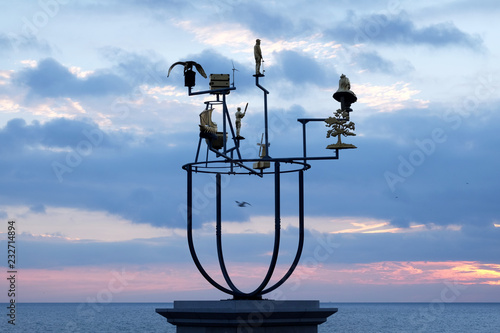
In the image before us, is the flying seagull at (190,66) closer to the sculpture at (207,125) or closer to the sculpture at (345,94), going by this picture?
the sculpture at (207,125)

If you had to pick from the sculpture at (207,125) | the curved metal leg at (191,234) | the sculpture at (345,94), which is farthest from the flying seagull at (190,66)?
the sculpture at (345,94)

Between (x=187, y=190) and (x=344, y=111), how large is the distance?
4783 millimetres

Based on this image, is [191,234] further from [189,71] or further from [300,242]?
[189,71]

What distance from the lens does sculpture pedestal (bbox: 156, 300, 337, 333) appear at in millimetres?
20219

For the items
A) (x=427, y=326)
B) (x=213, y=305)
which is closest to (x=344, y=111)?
(x=213, y=305)

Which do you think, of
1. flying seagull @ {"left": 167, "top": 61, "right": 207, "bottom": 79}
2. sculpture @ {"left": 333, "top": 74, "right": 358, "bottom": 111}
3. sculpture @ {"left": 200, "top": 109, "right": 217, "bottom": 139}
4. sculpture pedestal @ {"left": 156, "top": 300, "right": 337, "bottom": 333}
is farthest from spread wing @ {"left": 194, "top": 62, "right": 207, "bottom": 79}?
sculpture pedestal @ {"left": 156, "top": 300, "right": 337, "bottom": 333}

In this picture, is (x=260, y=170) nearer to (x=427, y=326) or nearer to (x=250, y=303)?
(x=250, y=303)

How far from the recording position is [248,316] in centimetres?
2019

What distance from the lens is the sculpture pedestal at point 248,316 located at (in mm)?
20219

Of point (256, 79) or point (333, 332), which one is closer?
point (256, 79)

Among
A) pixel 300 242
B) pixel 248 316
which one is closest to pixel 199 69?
pixel 300 242

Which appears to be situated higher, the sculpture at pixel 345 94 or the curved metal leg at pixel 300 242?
the sculpture at pixel 345 94

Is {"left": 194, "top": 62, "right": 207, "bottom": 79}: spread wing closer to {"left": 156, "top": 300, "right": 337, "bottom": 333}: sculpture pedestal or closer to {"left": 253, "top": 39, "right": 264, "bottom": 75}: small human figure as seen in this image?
{"left": 253, "top": 39, "right": 264, "bottom": 75}: small human figure

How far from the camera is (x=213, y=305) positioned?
20.6 meters
